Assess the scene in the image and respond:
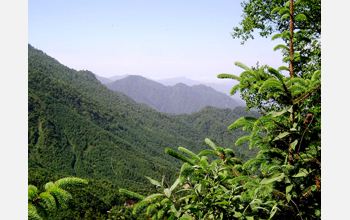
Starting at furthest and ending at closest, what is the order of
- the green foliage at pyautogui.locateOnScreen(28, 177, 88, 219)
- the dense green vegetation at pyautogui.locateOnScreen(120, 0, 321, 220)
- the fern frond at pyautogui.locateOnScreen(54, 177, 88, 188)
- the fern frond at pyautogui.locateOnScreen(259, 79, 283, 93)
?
1. the fern frond at pyautogui.locateOnScreen(259, 79, 283, 93)
2. the dense green vegetation at pyautogui.locateOnScreen(120, 0, 321, 220)
3. the fern frond at pyautogui.locateOnScreen(54, 177, 88, 188)
4. the green foliage at pyautogui.locateOnScreen(28, 177, 88, 219)

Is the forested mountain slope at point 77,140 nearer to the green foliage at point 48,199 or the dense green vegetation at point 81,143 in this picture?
the dense green vegetation at point 81,143

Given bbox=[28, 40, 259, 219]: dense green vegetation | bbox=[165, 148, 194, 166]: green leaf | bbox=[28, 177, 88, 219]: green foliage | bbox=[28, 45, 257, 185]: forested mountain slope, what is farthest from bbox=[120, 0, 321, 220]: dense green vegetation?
bbox=[28, 45, 257, 185]: forested mountain slope

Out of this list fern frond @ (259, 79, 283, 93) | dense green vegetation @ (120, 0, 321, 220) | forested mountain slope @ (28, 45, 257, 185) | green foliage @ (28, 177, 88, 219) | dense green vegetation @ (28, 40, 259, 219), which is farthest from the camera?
forested mountain slope @ (28, 45, 257, 185)

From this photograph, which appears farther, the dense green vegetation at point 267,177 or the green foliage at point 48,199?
the dense green vegetation at point 267,177

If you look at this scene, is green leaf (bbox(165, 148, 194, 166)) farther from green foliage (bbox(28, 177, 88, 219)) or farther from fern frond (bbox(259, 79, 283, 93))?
fern frond (bbox(259, 79, 283, 93))

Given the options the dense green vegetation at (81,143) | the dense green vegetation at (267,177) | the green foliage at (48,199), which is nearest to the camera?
the green foliage at (48,199)

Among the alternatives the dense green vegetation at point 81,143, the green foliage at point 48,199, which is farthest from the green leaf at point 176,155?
the dense green vegetation at point 81,143

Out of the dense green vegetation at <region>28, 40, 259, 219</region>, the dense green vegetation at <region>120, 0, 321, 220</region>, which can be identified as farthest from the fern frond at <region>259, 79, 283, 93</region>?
the dense green vegetation at <region>28, 40, 259, 219</region>

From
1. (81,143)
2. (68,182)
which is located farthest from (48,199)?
(81,143)

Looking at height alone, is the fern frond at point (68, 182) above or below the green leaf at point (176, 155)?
below

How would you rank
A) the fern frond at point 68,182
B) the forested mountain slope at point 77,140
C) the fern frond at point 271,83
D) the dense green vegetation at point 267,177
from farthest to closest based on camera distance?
the forested mountain slope at point 77,140 → the fern frond at point 271,83 → the dense green vegetation at point 267,177 → the fern frond at point 68,182

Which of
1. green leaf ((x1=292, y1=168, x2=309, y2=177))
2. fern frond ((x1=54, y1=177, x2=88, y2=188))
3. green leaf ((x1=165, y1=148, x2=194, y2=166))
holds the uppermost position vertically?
green leaf ((x1=165, y1=148, x2=194, y2=166))

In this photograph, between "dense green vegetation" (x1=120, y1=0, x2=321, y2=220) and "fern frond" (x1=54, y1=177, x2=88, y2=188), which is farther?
"dense green vegetation" (x1=120, y1=0, x2=321, y2=220)

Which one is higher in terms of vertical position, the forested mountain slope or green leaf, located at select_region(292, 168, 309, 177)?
green leaf, located at select_region(292, 168, 309, 177)
